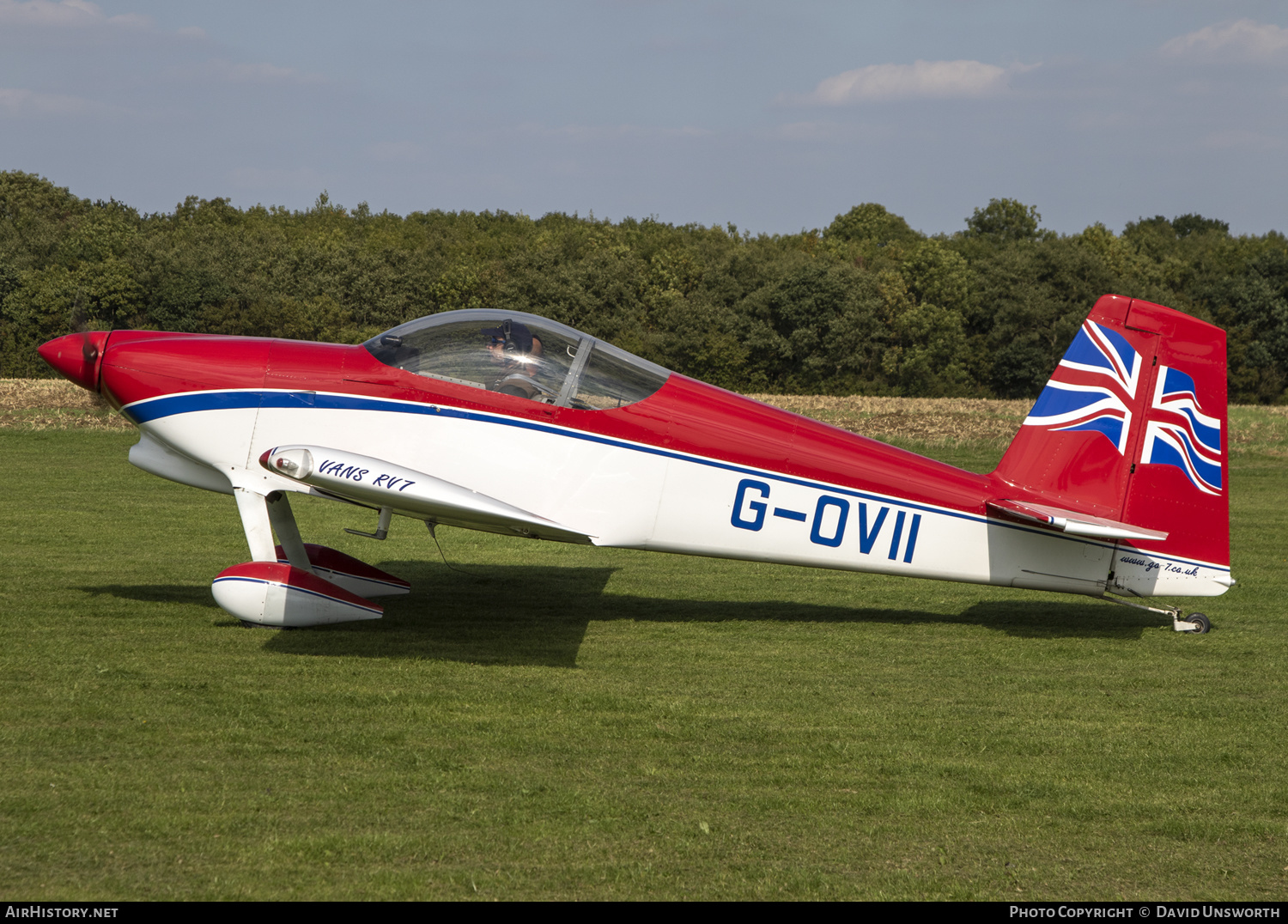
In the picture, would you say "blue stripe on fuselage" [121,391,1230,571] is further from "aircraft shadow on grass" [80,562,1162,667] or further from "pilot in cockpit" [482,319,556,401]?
"aircraft shadow on grass" [80,562,1162,667]

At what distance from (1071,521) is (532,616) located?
426 cm

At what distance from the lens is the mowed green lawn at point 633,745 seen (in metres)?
3.93

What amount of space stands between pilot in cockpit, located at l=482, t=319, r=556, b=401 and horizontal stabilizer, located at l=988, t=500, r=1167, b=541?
11.2 feet

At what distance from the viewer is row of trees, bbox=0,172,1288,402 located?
46812mm

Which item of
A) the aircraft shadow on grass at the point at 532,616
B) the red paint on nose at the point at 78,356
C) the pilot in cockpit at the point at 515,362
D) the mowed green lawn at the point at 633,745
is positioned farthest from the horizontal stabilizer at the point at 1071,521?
the red paint on nose at the point at 78,356

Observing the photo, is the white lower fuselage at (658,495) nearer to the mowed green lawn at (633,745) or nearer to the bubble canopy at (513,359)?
the bubble canopy at (513,359)

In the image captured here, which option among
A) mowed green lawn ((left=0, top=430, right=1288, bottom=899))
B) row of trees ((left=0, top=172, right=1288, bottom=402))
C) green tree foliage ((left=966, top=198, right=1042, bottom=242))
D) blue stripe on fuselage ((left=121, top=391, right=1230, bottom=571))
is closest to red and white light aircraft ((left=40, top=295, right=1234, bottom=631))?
blue stripe on fuselage ((left=121, top=391, right=1230, bottom=571))

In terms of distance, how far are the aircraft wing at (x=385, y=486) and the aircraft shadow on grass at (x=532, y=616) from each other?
1087mm

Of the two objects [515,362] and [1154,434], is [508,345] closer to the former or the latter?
[515,362]

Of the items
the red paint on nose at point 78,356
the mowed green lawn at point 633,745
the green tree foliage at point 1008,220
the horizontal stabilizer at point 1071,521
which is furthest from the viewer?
the green tree foliage at point 1008,220

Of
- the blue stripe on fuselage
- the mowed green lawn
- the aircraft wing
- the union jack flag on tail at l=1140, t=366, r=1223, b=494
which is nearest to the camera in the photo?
the mowed green lawn

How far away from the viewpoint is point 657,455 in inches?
286

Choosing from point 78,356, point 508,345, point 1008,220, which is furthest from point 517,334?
point 1008,220

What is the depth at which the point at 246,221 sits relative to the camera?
6894 centimetres
